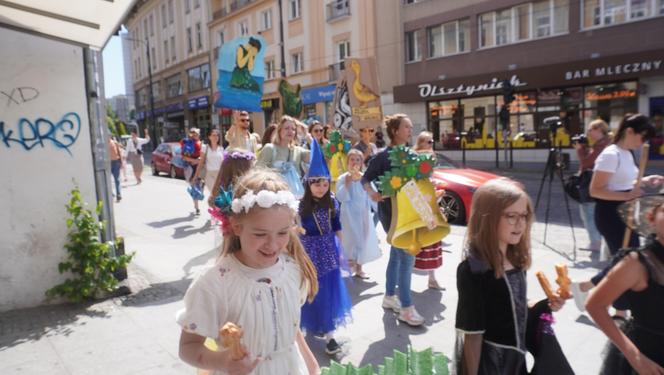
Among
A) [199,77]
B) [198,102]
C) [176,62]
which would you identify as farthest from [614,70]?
[176,62]

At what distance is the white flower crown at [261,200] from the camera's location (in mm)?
1819

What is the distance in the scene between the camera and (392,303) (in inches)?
173

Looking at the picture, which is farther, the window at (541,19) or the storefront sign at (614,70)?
the window at (541,19)

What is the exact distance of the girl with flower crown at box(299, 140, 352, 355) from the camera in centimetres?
368

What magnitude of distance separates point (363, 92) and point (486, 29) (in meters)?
15.8

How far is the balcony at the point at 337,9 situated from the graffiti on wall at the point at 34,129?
22.6 metres

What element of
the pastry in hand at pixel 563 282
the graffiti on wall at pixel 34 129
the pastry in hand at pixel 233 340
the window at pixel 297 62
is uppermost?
the window at pixel 297 62

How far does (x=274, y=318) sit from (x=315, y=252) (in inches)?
75.9

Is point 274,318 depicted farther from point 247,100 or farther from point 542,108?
point 542,108

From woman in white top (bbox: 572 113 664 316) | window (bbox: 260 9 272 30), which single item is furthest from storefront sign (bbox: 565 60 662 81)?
window (bbox: 260 9 272 30)

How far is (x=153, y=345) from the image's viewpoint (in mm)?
3781

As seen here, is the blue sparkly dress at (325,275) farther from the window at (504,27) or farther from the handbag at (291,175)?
the window at (504,27)

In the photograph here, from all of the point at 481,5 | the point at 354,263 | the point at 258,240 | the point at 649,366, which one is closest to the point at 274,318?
the point at 258,240

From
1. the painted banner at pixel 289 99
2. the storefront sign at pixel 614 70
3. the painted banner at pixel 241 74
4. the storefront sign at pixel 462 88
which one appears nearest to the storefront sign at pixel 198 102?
the storefront sign at pixel 462 88
